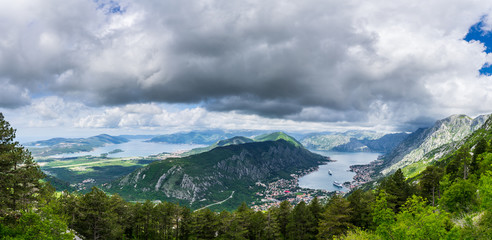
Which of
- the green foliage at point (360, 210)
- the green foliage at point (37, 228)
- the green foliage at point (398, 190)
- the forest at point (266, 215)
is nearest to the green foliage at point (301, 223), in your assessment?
the forest at point (266, 215)

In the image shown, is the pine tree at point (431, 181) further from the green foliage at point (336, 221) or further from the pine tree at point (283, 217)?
the pine tree at point (283, 217)

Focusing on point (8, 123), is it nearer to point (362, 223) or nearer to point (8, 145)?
point (8, 145)

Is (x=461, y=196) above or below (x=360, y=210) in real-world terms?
above

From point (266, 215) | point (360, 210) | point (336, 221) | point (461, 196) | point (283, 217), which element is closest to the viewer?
point (461, 196)

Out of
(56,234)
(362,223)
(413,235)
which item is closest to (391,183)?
(362,223)

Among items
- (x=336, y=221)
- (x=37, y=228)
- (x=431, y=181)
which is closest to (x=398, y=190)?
(x=431, y=181)

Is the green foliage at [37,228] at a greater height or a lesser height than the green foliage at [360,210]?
greater

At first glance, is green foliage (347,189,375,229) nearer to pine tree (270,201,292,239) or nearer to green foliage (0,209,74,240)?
pine tree (270,201,292,239)

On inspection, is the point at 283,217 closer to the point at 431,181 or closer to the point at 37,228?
the point at 431,181
